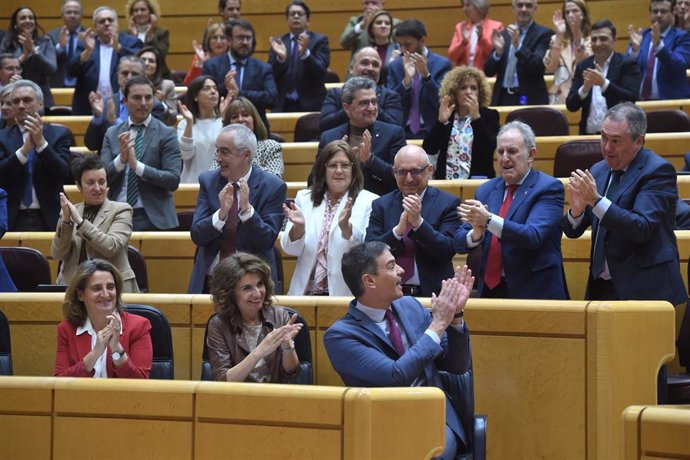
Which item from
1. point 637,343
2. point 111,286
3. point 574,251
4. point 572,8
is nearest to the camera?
point 637,343

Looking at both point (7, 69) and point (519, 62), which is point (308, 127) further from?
point (7, 69)

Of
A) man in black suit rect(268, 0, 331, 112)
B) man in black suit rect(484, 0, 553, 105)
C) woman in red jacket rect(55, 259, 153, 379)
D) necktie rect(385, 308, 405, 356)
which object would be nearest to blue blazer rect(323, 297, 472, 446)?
necktie rect(385, 308, 405, 356)

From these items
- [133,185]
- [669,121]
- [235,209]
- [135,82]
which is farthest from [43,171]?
[669,121]

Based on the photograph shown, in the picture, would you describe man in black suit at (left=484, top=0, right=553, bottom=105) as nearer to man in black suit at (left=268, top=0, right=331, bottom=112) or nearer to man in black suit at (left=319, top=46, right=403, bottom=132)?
man in black suit at (left=268, top=0, right=331, bottom=112)

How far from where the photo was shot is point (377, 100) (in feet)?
18.4

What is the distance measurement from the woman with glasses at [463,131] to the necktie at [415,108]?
35.1 inches

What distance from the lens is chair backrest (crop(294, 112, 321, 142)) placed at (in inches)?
265

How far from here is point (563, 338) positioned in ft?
11.9

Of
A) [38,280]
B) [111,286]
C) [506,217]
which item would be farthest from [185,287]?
[506,217]

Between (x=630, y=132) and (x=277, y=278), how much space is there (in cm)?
147

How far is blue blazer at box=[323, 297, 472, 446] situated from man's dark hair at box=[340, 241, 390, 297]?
0.06m

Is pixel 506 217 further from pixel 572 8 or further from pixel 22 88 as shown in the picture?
pixel 572 8

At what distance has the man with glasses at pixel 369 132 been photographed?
503cm

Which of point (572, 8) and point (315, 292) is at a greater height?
point (572, 8)
